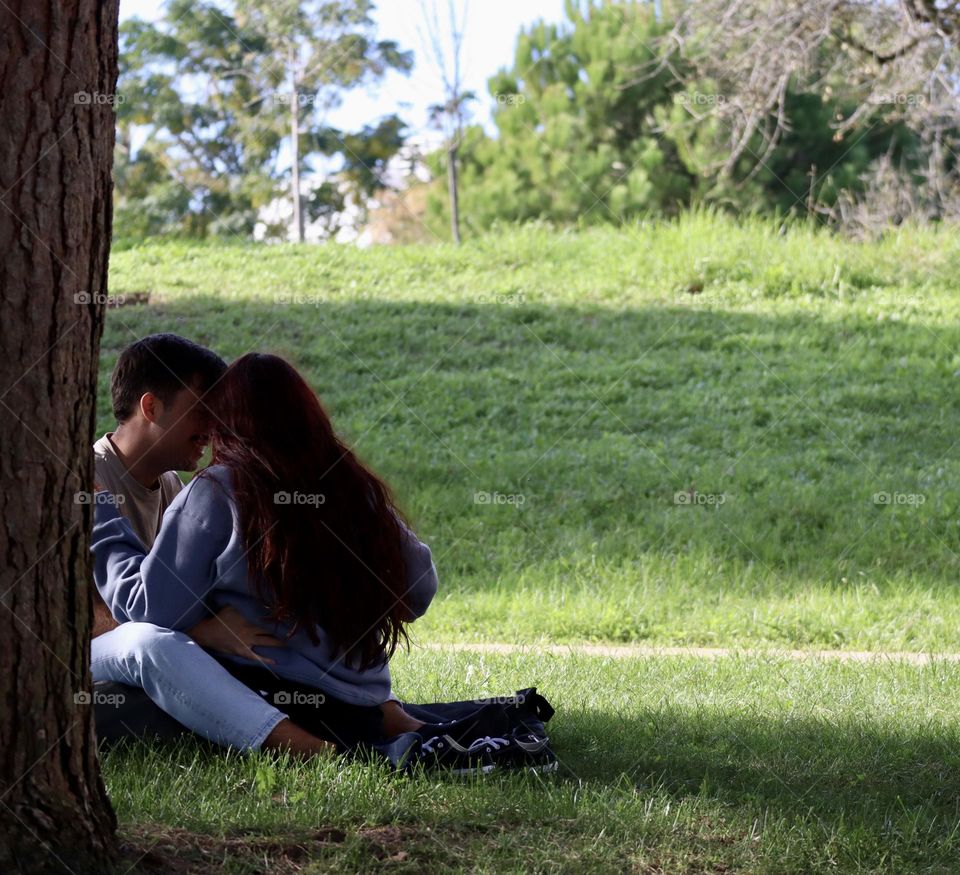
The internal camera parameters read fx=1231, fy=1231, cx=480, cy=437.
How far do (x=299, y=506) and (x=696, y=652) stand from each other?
3.54 m

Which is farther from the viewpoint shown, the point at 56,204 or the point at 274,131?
the point at 274,131

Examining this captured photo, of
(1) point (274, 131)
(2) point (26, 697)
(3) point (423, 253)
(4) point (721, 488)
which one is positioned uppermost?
(1) point (274, 131)

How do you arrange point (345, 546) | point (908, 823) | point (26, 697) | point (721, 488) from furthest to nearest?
point (721, 488) < point (345, 546) < point (908, 823) < point (26, 697)

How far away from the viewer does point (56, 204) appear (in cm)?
262

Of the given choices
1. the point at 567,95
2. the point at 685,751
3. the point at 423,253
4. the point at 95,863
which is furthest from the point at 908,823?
the point at 567,95

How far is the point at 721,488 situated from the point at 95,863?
23.2 ft

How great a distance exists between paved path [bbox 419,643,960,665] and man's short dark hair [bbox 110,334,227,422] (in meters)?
2.74

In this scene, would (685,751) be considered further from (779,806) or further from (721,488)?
(721,488)
